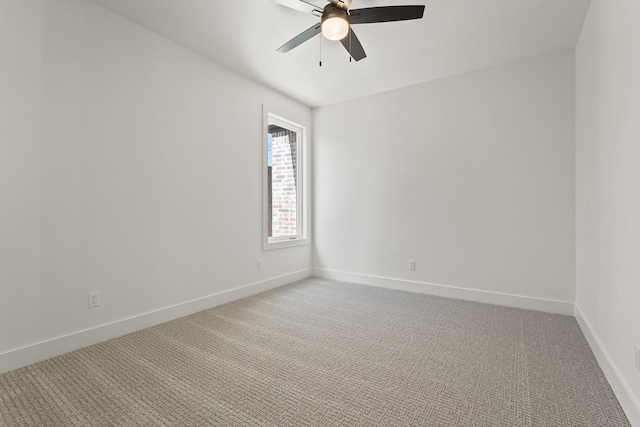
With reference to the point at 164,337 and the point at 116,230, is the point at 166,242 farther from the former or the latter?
the point at 164,337

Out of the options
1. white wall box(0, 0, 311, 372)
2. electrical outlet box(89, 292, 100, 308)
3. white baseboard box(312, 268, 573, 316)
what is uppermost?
white wall box(0, 0, 311, 372)

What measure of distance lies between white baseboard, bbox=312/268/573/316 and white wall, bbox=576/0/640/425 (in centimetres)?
36

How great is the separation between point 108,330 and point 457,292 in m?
3.40

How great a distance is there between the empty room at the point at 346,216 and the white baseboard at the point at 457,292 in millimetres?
23

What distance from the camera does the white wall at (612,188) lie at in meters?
1.48

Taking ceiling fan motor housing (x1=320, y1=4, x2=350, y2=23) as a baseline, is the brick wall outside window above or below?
below

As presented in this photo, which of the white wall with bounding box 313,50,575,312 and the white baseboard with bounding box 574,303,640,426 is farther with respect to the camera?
the white wall with bounding box 313,50,575,312

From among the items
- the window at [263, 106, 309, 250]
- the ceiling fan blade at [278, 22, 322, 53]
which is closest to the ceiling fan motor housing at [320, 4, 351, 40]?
the ceiling fan blade at [278, 22, 322, 53]

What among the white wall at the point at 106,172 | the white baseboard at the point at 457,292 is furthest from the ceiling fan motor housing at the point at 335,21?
the white baseboard at the point at 457,292

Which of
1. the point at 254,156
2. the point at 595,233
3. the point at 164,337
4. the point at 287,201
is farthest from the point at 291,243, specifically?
the point at 595,233

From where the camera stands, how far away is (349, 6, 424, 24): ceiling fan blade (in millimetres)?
1901

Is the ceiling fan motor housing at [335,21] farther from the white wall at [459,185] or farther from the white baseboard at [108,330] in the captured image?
the white baseboard at [108,330]

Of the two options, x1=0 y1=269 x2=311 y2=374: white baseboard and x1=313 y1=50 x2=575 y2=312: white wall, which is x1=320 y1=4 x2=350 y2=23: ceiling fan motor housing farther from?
x1=0 y1=269 x2=311 y2=374: white baseboard

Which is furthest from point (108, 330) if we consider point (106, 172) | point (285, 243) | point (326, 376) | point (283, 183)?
point (283, 183)
